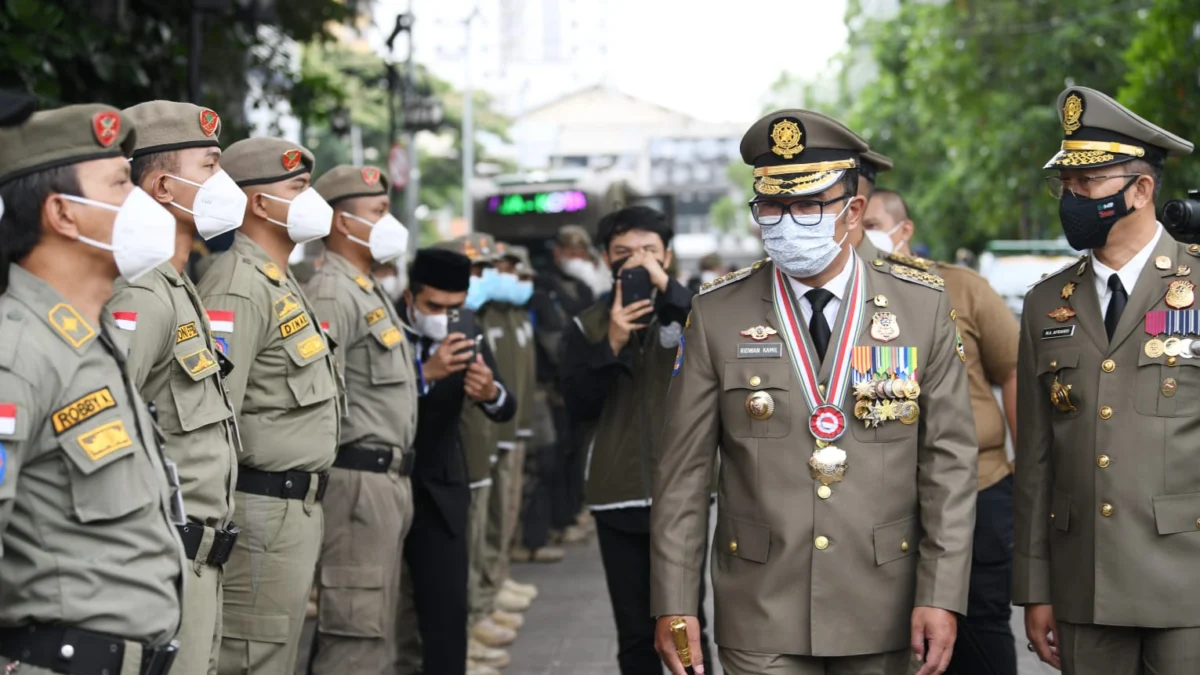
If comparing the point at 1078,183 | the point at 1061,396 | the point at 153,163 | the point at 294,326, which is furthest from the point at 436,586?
the point at 1078,183

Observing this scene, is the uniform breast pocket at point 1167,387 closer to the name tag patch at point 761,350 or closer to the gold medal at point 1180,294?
the gold medal at point 1180,294

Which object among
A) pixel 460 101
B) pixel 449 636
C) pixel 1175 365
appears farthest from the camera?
pixel 460 101

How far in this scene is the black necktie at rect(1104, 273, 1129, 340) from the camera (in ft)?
14.7

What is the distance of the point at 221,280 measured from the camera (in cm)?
511

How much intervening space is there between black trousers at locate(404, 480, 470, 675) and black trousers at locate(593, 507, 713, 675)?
917 millimetres

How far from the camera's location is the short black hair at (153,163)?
177 inches

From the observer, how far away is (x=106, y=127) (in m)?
3.35

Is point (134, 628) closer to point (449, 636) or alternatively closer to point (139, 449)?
point (139, 449)

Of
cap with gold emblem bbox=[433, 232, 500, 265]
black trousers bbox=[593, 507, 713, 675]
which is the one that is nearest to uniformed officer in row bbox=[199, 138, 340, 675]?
black trousers bbox=[593, 507, 713, 675]

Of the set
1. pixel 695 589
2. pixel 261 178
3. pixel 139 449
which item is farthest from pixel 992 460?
pixel 139 449

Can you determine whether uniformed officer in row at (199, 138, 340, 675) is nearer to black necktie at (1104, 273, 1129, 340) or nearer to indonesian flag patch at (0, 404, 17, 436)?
indonesian flag patch at (0, 404, 17, 436)

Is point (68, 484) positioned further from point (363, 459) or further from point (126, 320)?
point (363, 459)

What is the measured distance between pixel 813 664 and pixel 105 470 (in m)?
2.08

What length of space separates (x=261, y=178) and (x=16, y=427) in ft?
8.15
